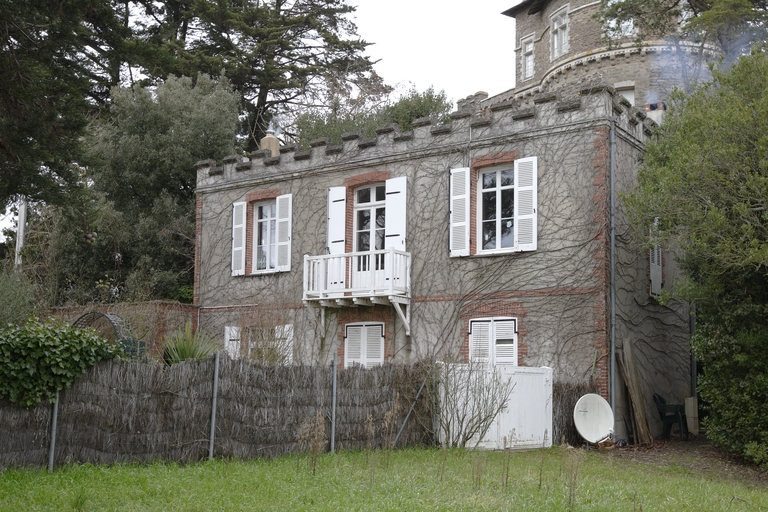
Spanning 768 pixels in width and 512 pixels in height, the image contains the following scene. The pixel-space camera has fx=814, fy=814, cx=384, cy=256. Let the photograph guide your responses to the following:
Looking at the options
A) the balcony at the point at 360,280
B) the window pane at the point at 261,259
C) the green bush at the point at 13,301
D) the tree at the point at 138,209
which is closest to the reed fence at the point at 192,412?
the balcony at the point at 360,280

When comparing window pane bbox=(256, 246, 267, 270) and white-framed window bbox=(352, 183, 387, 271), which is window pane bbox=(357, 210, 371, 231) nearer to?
white-framed window bbox=(352, 183, 387, 271)

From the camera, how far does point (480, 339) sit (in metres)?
16.2

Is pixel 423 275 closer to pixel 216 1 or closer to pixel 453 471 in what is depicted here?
pixel 453 471

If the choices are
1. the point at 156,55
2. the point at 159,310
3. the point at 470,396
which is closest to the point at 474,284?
the point at 470,396

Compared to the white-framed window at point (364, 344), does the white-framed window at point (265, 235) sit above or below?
above

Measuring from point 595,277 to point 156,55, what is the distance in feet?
29.7

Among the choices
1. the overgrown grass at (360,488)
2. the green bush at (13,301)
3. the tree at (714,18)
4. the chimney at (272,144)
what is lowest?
the overgrown grass at (360,488)

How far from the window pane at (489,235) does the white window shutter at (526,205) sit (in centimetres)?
64

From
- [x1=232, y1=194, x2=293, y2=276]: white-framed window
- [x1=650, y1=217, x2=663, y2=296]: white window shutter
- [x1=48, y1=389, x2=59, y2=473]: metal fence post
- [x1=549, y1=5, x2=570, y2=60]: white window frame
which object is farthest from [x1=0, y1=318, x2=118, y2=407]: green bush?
[x1=549, y1=5, x2=570, y2=60]: white window frame

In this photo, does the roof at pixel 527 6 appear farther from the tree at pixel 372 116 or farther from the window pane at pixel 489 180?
the window pane at pixel 489 180

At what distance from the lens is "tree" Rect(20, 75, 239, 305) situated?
23094 millimetres

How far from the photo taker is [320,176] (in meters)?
19.0

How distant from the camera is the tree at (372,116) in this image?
87.0ft

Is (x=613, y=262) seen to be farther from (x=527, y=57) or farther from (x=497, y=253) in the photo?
(x=527, y=57)
